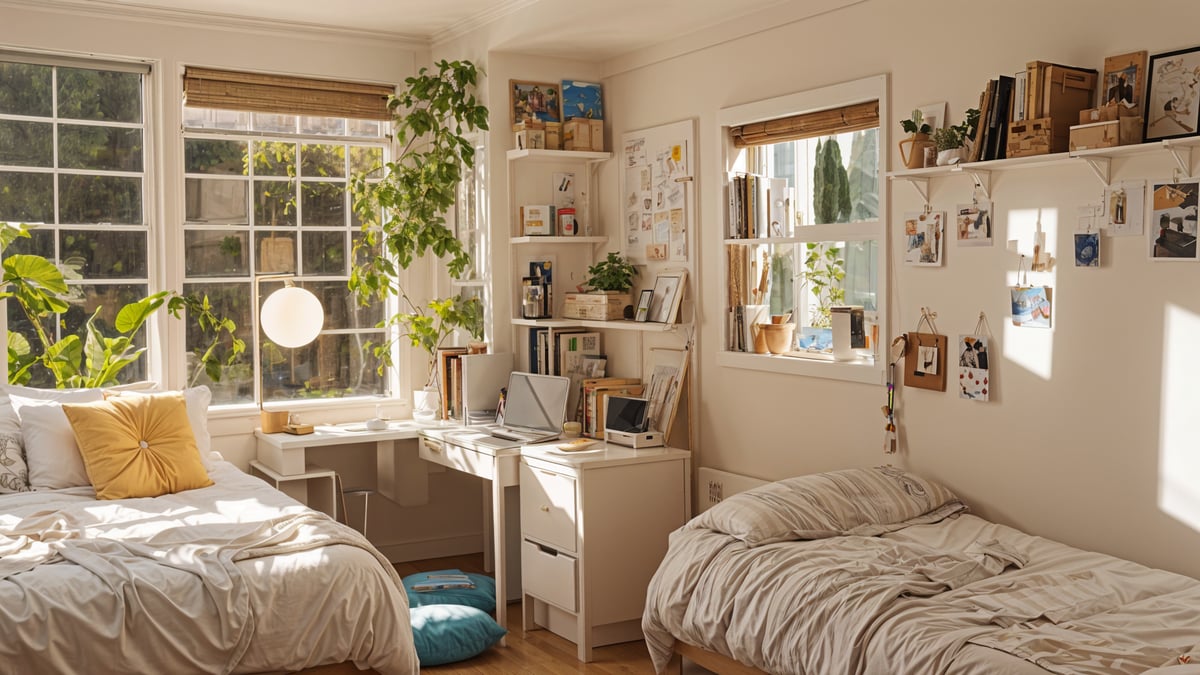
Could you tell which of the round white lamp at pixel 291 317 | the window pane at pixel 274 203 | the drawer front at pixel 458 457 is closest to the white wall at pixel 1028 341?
the drawer front at pixel 458 457

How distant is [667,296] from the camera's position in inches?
185

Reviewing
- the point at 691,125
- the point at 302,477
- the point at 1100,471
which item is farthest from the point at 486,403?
the point at 1100,471

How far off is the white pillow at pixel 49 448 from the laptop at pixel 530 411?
157 cm

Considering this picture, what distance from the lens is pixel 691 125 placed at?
15.0ft

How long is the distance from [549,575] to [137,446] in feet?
5.54

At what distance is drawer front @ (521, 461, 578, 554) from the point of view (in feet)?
13.8

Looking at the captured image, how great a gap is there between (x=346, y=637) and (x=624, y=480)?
137 cm

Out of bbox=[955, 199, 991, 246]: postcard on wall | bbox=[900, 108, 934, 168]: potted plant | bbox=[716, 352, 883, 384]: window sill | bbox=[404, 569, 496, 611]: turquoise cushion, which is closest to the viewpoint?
bbox=[955, 199, 991, 246]: postcard on wall

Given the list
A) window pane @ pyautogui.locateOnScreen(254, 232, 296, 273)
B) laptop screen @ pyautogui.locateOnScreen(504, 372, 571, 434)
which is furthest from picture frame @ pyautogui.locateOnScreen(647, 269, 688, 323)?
window pane @ pyautogui.locateOnScreen(254, 232, 296, 273)

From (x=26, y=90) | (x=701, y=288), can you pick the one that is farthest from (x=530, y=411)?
(x=26, y=90)

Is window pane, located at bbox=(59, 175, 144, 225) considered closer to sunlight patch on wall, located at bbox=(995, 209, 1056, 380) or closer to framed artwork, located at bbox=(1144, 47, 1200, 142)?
sunlight patch on wall, located at bbox=(995, 209, 1056, 380)

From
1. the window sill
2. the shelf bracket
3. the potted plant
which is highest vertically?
the potted plant

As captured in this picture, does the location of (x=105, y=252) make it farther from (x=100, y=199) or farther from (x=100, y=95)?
(x=100, y=95)

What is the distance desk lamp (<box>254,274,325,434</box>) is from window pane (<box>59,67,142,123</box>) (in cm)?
96
